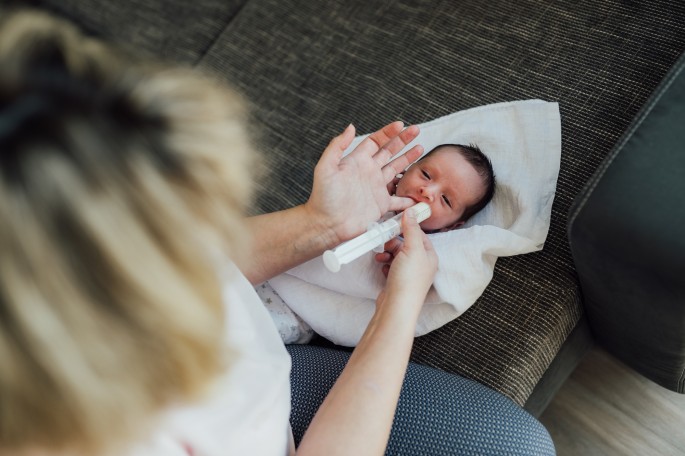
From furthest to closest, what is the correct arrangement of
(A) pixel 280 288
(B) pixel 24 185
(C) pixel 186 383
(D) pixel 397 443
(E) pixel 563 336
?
(A) pixel 280 288, (E) pixel 563 336, (D) pixel 397 443, (C) pixel 186 383, (B) pixel 24 185

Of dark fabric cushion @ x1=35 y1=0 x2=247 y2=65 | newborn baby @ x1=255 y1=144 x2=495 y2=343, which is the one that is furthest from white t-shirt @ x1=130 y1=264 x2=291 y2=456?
dark fabric cushion @ x1=35 y1=0 x2=247 y2=65

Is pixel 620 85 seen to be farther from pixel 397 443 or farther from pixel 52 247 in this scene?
pixel 52 247

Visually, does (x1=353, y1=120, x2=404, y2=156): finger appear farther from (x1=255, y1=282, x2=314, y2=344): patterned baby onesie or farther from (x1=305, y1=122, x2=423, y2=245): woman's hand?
(x1=255, y1=282, x2=314, y2=344): patterned baby onesie

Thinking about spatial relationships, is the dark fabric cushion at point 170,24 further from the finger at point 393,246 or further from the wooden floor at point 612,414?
the wooden floor at point 612,414

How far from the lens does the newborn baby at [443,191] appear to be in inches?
45.1

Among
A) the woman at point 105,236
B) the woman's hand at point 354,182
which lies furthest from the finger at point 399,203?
the woman at point 105,236

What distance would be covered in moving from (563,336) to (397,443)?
36 cm

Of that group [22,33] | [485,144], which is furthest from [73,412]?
[485,144]

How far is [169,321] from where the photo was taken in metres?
0.47

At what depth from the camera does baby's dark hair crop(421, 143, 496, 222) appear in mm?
1153

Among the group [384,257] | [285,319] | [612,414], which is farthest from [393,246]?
[612,414]

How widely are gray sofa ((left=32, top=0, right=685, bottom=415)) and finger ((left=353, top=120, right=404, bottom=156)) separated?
0.21 m

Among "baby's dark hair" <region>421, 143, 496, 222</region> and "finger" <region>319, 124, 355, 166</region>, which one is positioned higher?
"baby's dark hair" <region>421, 143, 496, 222</region>

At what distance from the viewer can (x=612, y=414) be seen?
4.22 ft
